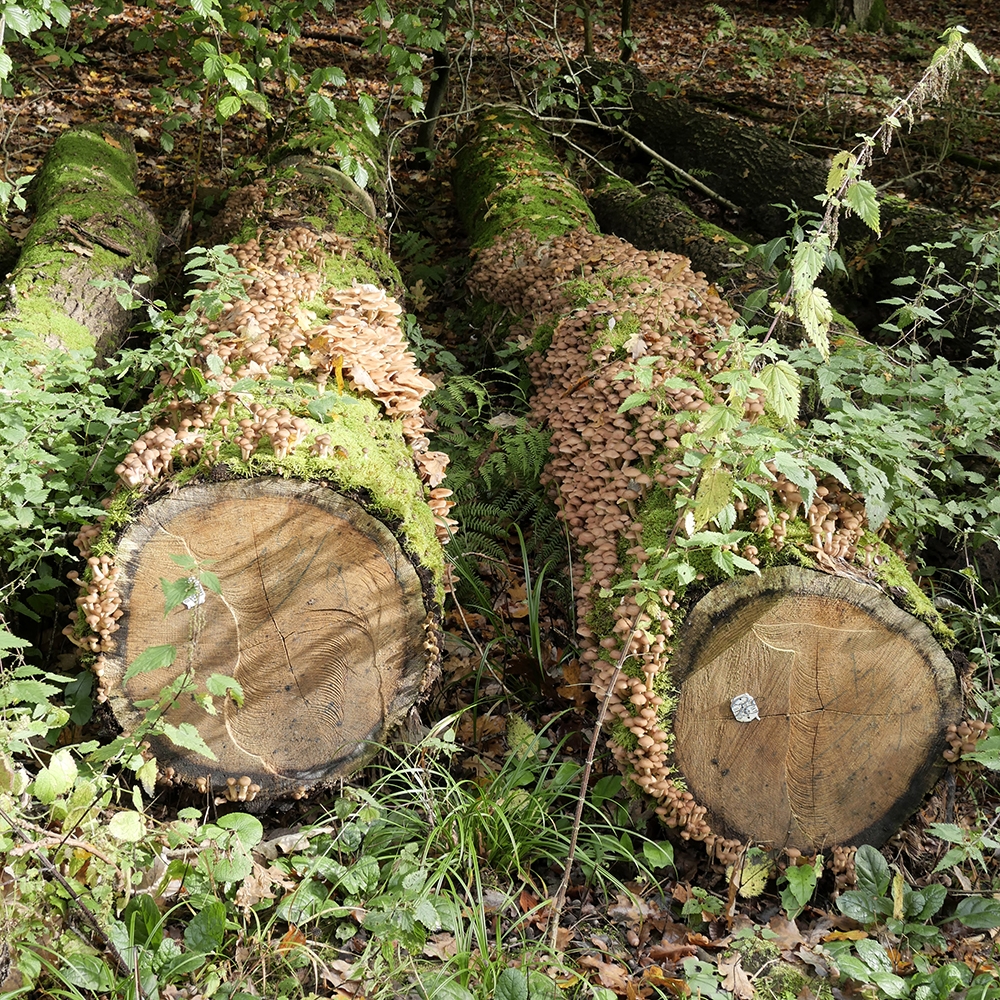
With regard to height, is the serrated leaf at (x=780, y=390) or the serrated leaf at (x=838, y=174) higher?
the serrated leaf at (x=838, y=174)

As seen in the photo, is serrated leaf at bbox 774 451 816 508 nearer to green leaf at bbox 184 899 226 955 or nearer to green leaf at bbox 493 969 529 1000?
green leaf at bbox 493 969 529 1000

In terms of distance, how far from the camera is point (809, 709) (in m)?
2.93

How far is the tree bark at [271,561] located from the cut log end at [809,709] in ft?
3.32

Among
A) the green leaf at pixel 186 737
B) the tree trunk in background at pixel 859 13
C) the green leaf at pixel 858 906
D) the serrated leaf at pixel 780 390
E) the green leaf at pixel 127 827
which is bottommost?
the green leaf at pixel 858 906

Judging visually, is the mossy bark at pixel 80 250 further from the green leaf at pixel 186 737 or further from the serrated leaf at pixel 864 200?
the serrated leaf at pixel 864 200

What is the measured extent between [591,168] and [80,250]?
4.79 meters

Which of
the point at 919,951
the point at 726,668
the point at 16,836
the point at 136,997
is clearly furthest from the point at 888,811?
the point at 16,836

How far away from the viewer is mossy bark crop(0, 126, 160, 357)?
4.00 meters

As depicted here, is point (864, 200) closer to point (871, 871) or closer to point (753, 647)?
point (753, 647)

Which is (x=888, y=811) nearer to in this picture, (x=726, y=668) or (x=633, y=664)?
(x=726, y=668)

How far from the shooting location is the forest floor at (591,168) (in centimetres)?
280

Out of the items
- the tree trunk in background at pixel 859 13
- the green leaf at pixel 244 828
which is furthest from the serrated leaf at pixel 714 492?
the tree trunk in background at pixel 859 13

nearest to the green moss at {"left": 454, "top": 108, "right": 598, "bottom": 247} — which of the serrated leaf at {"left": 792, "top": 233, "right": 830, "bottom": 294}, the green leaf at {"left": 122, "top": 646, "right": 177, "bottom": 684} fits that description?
the serrated leaf at {"left": 792, "top": 233, "right": 830, "bottom": 294}

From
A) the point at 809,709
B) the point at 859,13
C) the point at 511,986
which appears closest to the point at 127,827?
the point at 511,986
